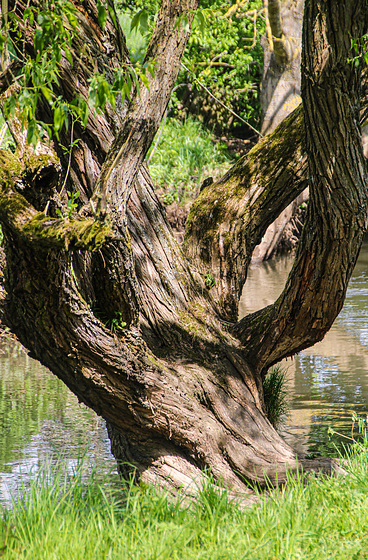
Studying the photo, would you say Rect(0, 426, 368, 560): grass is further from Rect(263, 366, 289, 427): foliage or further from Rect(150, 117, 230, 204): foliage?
Rect(150, 117, 230, 204): foliage

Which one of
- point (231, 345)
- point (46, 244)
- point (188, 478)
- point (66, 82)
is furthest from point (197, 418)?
point (66, 82)

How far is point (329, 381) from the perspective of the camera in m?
6.20

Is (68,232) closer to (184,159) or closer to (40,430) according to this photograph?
(40,430)

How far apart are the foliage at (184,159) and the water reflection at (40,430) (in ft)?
24.1

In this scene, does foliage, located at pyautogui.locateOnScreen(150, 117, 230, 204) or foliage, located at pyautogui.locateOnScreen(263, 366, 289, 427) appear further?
foliage, located at pyautogui.locateOnScreen(150, 117, 230, 204)

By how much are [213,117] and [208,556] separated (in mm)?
16136

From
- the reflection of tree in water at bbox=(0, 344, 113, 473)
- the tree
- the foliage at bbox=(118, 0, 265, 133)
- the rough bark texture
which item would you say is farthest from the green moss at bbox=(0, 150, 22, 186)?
the foliage at bbox=(118, 0, 265, 133)

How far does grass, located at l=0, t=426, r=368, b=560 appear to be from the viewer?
8.52 feet

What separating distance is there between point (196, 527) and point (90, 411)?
9.16ft

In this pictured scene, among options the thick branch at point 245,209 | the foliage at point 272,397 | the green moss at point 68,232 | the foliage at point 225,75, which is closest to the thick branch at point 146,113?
the green moss at point 68,232

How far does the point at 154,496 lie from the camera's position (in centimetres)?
313

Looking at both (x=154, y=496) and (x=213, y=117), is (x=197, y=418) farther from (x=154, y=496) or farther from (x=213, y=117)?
(x=213, y=117)

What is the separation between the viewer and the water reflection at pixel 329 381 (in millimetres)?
4840

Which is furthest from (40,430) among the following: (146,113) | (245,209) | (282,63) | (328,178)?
(282,63)
